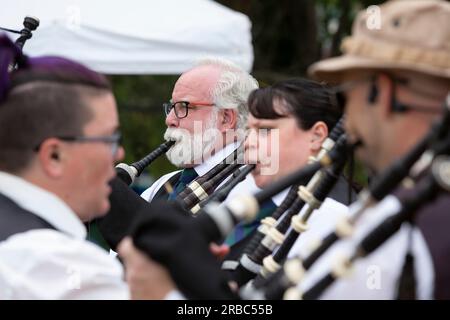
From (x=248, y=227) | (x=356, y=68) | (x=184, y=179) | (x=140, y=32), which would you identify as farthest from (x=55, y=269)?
(x=140, y=32)

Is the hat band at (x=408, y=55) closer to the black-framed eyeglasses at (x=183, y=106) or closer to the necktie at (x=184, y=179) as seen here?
the necktie at (x=184, y=179)

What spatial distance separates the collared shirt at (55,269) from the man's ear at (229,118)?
8.66ft

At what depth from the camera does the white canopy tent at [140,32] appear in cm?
734

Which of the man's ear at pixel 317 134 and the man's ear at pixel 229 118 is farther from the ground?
the man's ear at pixel 317 134

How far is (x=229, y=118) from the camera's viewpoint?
555 centimetres

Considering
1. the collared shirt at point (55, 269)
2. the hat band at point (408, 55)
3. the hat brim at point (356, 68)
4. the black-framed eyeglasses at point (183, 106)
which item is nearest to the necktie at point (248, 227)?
the collared shirt at point (55, 269)

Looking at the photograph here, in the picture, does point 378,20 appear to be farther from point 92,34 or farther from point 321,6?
point 321,6

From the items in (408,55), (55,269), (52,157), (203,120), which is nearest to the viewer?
(408,55)

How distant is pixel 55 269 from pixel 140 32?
17.0 feet

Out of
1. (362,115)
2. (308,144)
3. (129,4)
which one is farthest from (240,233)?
(129,4)

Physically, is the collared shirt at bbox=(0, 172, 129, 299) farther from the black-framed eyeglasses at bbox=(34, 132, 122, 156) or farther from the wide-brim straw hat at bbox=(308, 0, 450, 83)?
the wide-brim straw hat at bbox=(308, 0, 450, 83)

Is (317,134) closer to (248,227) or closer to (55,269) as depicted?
(248,227)

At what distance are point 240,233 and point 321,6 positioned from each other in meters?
10.3

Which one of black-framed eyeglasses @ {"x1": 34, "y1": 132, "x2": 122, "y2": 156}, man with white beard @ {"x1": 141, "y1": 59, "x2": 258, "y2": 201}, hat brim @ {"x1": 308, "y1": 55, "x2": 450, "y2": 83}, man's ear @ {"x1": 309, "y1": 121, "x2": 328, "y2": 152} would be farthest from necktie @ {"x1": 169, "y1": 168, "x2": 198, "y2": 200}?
hat brim @ {"x1": 308, "y1": 55, "x2": 450, "y2": 83}
